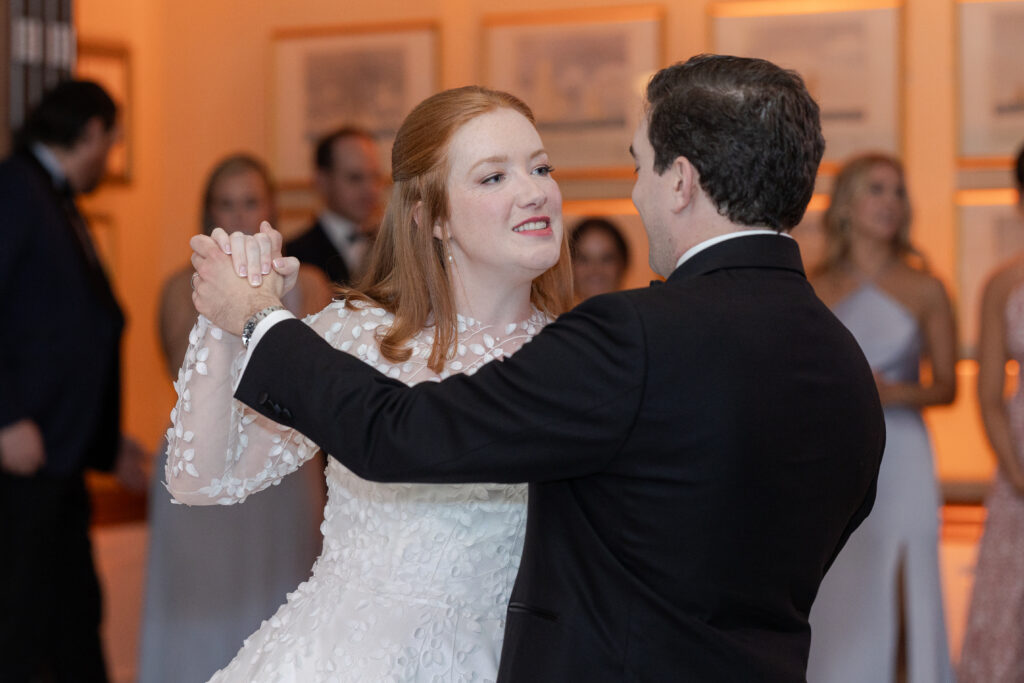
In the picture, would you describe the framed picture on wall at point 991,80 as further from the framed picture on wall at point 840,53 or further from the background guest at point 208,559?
the background guest at point 208,559

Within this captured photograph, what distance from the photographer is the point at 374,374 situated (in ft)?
4.75

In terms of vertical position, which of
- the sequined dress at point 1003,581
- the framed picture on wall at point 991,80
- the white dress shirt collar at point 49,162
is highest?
the framed picture on wall at point 991,80

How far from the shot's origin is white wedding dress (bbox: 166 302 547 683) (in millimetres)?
1811

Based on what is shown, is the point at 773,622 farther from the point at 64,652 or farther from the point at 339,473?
the point at 64,652

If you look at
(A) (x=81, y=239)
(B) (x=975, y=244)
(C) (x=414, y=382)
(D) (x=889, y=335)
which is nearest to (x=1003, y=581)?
(D) (x=889, y=335)

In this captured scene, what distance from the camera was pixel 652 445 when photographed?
53.3 inches

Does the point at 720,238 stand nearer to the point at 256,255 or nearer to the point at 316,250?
the point at 256,255

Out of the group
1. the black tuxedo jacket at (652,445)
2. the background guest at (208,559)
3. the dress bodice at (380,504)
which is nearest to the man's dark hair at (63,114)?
the background guest at (208,559)

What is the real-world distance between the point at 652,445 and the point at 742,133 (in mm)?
374

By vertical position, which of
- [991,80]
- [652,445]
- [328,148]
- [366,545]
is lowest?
[366,545]

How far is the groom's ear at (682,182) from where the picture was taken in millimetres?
1434

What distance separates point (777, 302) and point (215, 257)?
2.44 ft

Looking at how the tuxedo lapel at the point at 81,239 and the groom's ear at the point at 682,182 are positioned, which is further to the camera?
the tuxedo lapel at the point at 81,239

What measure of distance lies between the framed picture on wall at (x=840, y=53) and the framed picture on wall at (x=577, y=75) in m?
0.46
